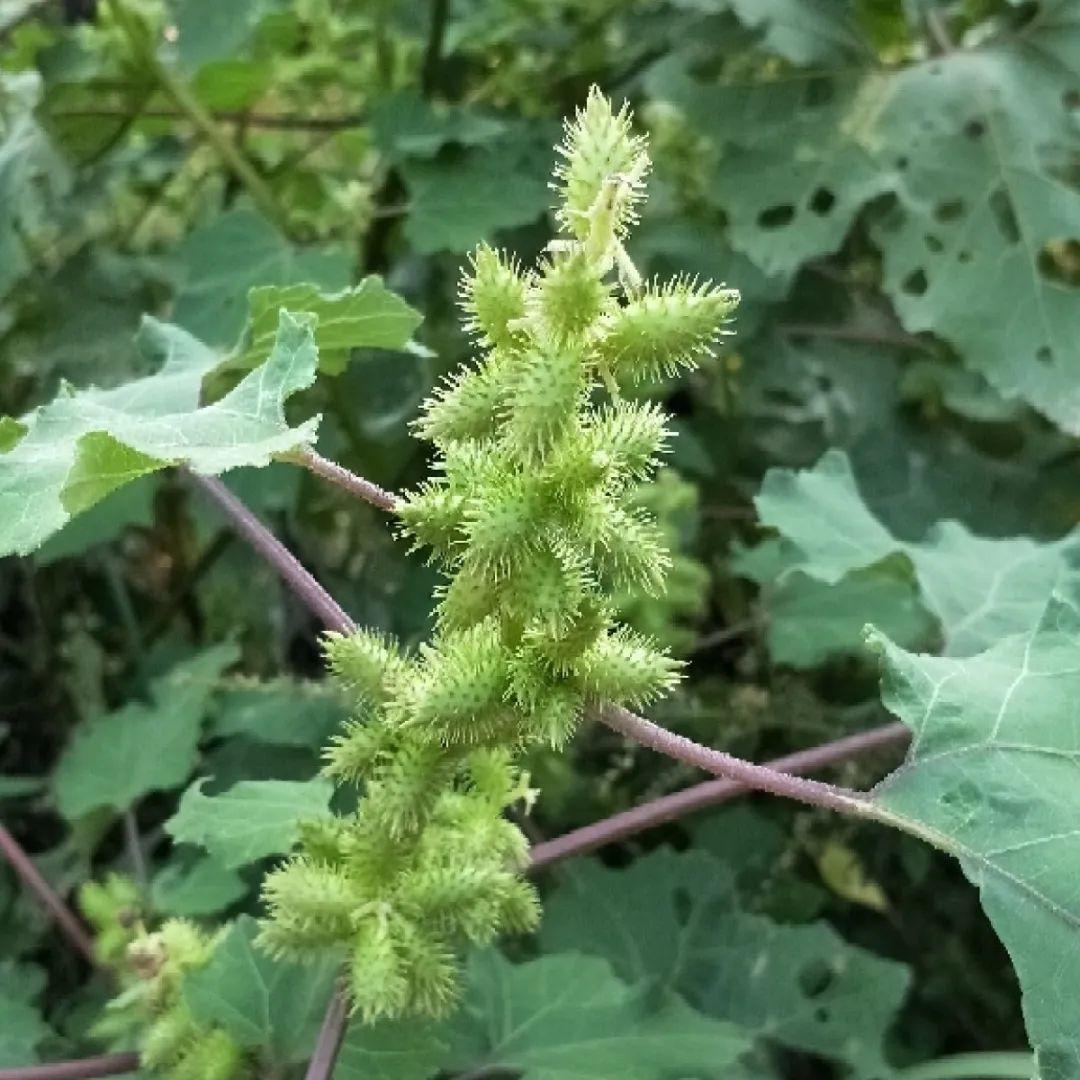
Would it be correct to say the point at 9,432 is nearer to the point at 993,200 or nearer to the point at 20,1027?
the point at 20,1027

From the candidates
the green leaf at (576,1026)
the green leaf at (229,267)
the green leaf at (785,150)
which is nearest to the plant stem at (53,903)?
the green leaf at (576,1026)

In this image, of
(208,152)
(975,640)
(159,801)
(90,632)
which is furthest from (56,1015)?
(208,152)

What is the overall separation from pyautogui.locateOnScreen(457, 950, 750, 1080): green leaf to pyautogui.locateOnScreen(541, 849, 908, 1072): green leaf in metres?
0.19

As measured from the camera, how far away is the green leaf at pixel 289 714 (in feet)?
4.09

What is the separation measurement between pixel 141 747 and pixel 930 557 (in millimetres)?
744

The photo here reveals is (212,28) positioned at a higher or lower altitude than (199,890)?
higher

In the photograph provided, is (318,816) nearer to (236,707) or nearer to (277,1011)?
(277,1011)

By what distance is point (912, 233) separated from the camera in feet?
4.88

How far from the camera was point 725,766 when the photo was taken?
77 centimetres

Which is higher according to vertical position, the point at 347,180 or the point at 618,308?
the point at 618,308

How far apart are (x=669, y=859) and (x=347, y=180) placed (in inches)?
36.8

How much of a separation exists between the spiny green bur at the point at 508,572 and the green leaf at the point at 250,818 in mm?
115

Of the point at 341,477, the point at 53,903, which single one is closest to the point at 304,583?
the point at 341,477

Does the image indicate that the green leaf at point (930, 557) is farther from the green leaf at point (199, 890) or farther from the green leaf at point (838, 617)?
the green leaf at point (199, 890)
